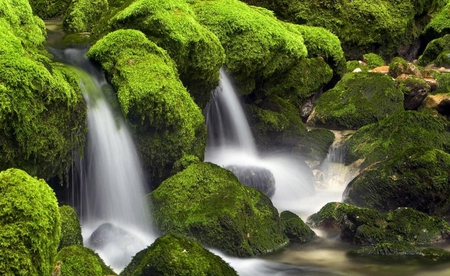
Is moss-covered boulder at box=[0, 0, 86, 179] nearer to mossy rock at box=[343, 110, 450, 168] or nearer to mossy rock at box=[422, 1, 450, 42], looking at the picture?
mossy rock at box=[343, 110, 450, 168]

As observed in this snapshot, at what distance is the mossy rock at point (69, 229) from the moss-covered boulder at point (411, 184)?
202 inches

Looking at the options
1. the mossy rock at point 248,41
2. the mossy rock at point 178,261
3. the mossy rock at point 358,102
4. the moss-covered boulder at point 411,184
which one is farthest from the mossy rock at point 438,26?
the mossy rock at point 178,261

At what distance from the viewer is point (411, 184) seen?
461 inches

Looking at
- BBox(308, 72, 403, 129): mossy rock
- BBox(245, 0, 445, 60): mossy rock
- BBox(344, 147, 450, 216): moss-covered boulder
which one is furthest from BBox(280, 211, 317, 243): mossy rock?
BBox(245, 0, 445, 60): mossy rock

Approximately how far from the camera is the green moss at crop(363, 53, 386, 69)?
850 inches

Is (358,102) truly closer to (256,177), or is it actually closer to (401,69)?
(401,69)

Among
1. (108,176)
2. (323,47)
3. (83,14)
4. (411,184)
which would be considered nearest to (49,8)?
(83,14)

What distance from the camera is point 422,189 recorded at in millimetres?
11633

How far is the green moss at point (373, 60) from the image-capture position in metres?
21.6

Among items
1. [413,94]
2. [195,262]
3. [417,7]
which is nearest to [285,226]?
[195,262]

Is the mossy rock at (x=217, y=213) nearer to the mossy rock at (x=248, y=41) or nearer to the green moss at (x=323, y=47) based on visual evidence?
the mossy rock at (x=248, y=41)

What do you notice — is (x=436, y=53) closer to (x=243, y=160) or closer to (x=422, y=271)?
(x=243, y=160)

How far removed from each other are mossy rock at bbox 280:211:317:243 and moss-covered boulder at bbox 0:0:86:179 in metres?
3.23

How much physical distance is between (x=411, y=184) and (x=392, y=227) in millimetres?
1433
